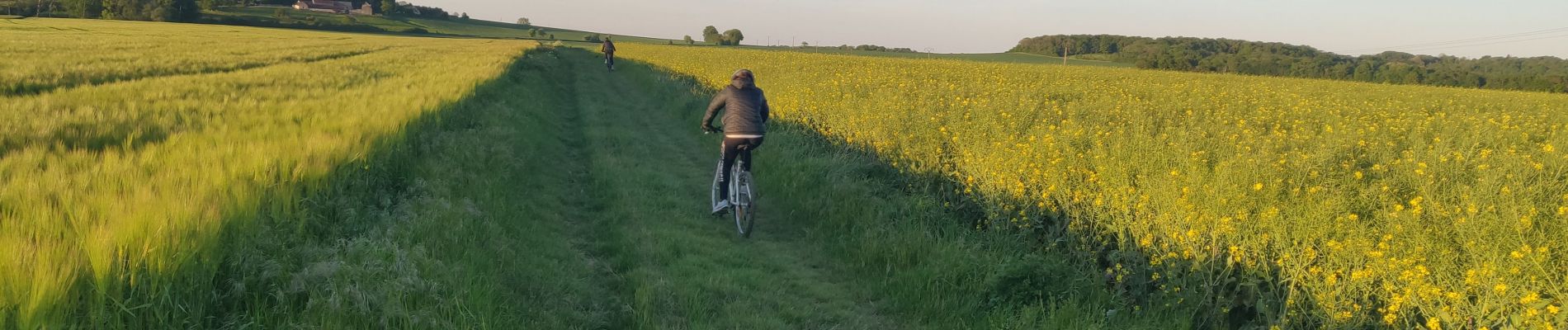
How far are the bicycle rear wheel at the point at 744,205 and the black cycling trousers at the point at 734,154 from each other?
9.0 inches

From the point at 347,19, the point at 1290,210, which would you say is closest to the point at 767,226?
the point at 1290,210

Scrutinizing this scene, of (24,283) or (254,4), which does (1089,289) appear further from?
(254,4)

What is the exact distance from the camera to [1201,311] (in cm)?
408

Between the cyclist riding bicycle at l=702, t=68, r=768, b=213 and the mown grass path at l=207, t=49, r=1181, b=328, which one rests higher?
the cyclist riding bicycle at l=702, t=68, r=768, b=213

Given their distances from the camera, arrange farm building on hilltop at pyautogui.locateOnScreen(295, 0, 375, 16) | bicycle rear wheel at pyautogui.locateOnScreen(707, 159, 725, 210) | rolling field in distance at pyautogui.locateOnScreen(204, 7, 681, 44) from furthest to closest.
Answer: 1. farm building on hilltop at pyautogui.locateOnScreen(295, 0, 375, 16)
2. rolling field in distance at pyautogui.locateOnScreen(204, 7, 681, 44)
3. bicycle rear wheel at pyautogui.locateOnScreen(707, 159, 725, 210)

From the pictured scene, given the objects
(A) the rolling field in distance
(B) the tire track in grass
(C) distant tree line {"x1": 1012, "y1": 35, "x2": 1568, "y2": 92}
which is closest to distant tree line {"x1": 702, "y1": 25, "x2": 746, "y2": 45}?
(A) the rolling field in distance

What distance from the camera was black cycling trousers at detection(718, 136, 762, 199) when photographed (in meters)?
6.82

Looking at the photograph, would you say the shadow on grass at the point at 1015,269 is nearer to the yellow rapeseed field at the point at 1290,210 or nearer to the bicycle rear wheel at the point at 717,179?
the yellow rapeseed field at the point at 1290,210

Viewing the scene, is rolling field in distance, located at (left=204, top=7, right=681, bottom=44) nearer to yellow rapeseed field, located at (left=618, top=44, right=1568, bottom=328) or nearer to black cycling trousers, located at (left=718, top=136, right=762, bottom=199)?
black cycling trousers, located at (left=718, top=136, right=762, bottom=199)

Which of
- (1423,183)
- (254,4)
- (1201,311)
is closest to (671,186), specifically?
(1201,311)

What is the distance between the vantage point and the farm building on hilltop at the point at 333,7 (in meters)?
113

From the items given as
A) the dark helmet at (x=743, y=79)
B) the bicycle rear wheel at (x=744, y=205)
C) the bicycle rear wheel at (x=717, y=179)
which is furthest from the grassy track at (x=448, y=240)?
the dark helmet at (x=743, y=79)

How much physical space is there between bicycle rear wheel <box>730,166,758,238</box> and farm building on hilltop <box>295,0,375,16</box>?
12703 centimetres

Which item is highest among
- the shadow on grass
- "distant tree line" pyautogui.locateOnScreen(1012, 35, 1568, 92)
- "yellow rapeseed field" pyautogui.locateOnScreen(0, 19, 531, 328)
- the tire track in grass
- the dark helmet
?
"distant tree line" pyautogui.locateOnScreen(1012, 35, 1568, 92)
